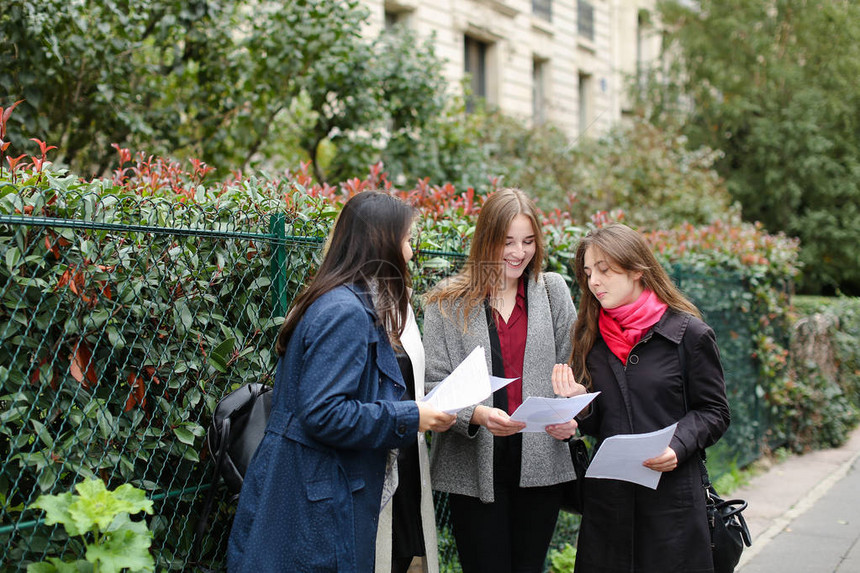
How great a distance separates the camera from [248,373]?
2846mm

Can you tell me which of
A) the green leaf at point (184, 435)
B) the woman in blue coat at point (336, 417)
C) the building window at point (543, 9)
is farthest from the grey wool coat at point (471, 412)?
the building window at point (543, 9)

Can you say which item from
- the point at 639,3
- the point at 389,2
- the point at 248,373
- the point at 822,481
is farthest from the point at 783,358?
the point at 639,3

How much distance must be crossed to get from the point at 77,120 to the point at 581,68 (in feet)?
50.2

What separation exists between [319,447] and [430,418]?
0.35 m

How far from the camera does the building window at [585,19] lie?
1948cm

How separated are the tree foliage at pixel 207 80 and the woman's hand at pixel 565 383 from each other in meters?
4.69

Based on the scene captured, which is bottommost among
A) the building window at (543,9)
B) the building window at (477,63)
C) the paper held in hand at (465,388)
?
the paper held in hand at (465,388)

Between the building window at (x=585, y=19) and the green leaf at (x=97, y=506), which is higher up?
the building window at (x=585, y=19)

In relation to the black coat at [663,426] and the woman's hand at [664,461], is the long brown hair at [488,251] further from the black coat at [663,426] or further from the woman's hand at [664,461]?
the woman's hand at [664,461]

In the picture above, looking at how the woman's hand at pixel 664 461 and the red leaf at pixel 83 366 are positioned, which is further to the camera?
the woman's hand at pixel 664 461

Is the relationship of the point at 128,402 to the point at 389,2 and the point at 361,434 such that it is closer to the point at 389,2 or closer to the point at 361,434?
the point at 361,434

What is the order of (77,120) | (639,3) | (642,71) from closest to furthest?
(77,120)
(642,71)
(639,3)

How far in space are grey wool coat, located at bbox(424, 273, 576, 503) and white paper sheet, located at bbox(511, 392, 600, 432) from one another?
0.30 meters

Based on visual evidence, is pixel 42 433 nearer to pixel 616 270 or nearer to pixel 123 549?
pixel 123 549
